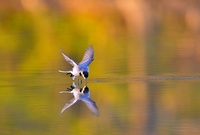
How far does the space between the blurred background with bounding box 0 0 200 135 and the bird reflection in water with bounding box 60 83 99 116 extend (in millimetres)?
115

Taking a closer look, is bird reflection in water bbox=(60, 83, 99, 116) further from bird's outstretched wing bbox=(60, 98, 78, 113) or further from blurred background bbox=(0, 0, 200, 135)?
blurred background bbox=(0, 0, 200, 135)

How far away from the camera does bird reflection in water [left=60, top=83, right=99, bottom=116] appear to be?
10.5 metres

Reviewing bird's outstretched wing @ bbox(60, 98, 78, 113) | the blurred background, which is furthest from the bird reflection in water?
the blurred background

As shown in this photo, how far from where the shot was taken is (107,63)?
48.4 ft

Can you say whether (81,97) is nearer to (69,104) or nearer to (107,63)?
(69,104)

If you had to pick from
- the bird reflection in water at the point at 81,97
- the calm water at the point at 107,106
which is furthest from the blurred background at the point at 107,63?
the bird reflection in water at the point at 81,97

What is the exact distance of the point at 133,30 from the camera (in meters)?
→ 23.0

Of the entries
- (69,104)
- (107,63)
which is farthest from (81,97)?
(107,63)

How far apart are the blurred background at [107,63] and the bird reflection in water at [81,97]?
11 cm

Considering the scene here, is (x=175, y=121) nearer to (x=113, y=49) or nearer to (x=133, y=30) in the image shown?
(x=113, y=49)

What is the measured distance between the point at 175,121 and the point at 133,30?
44.5 ft

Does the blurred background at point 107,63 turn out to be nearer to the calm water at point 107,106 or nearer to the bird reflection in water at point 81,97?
the calm water at point 107,106

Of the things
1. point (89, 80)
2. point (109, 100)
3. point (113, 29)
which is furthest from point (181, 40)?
point (109, 100)

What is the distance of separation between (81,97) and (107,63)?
3.59 m
